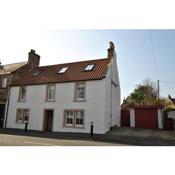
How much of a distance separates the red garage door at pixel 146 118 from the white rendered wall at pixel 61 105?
20.5ft

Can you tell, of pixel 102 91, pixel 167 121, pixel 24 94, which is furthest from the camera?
pixel 24 94

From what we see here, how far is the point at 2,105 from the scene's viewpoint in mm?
24219

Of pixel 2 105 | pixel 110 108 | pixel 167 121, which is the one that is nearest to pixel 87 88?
pixel 110 108

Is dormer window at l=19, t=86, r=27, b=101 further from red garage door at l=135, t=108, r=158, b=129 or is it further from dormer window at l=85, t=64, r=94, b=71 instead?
red garage door at l=135, t=108, r=158, b=129

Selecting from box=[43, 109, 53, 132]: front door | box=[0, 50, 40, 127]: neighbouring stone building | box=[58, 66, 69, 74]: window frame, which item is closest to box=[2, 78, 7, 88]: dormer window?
box=[0, 50, 40, 127]: neighbouring stone building

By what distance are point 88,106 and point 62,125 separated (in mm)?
3318

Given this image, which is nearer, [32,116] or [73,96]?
[73,96]

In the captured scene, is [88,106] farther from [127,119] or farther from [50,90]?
[127,119]

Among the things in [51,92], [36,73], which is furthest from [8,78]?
[51,92]

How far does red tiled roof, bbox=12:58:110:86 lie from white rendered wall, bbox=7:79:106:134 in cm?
60

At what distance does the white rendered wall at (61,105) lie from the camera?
1817 cm

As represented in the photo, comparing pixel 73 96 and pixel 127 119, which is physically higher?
pixel 73 96

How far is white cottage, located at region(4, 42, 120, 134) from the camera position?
1845 centimetres

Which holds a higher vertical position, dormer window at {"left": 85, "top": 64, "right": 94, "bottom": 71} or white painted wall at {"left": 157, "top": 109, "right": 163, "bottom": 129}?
dormer window at {"left": 85, "top": 64, "right": 94, "bottom": 71}
